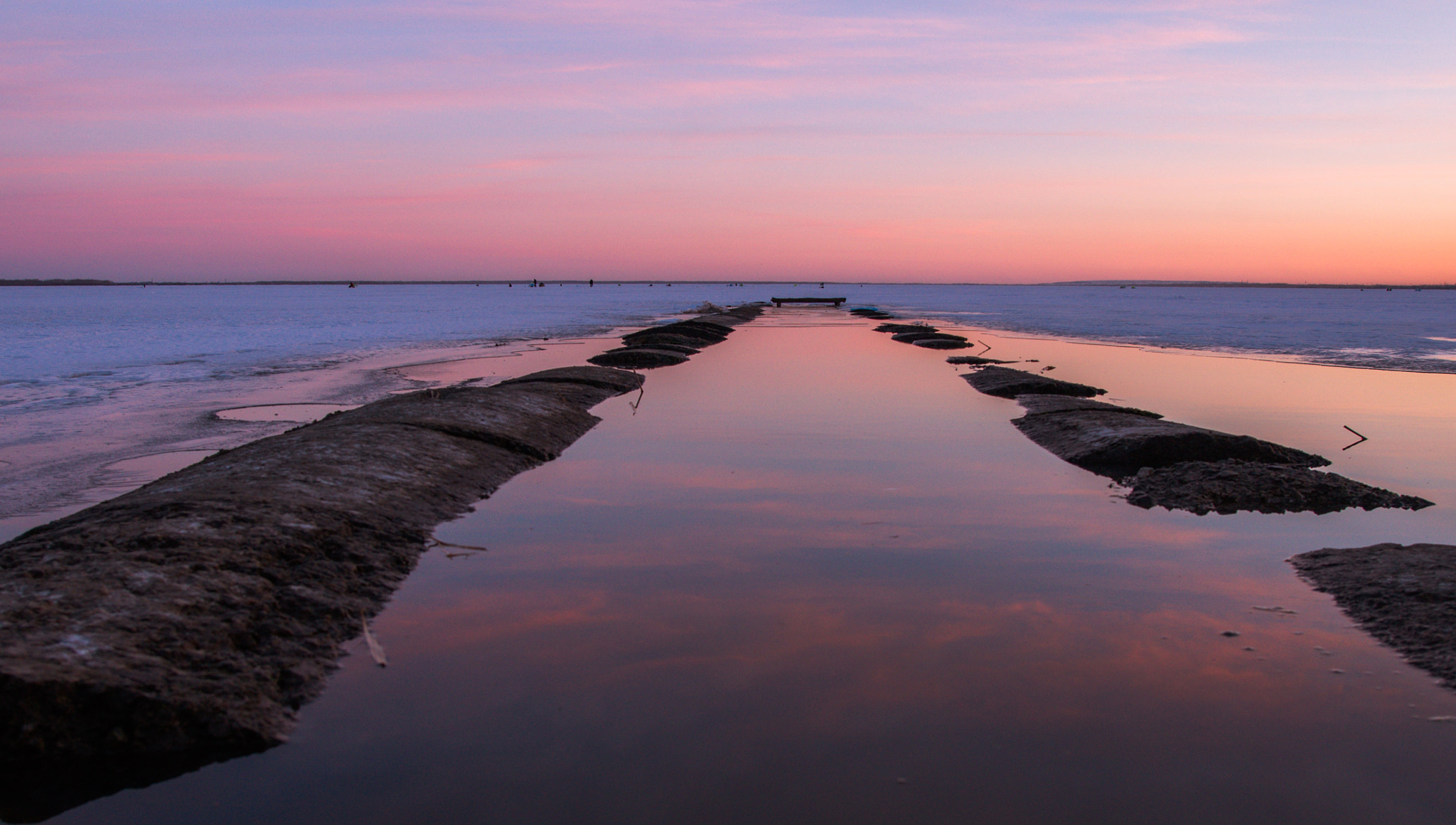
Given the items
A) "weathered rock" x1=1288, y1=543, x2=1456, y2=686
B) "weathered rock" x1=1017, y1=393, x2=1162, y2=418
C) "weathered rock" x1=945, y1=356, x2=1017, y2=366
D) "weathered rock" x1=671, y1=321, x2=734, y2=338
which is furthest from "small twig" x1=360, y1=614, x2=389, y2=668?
"weathered rock" x1=671, y1=321, x2=734, y2=338

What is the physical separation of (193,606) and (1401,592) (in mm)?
7026

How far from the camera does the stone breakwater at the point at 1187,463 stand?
8.27 metres

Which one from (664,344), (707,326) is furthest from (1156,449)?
(707,326)

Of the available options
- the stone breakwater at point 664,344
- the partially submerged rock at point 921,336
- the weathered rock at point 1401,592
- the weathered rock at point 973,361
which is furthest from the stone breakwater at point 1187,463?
the partially submerged rock at point 921,336

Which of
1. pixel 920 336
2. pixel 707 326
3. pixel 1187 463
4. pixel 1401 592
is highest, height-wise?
pixel 707 326

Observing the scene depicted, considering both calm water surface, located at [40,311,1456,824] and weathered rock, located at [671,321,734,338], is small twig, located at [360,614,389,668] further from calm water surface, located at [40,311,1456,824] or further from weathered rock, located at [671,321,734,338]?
weathered rock, located at [671,321,734,338]

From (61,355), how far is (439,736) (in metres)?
28.2

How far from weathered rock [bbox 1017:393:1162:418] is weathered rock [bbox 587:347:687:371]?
10502 millimetres

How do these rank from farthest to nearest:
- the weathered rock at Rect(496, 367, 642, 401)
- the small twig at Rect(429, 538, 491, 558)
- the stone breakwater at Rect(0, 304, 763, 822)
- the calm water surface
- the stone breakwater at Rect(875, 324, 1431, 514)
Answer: the weathered rock at Rect(496, 367, 642, 401), the stone breakwater at Rect(875, 324, 1431, 514), the small twig at Rect(429, 538, 491, 558), the stone breakwater at Rect(0, 304, 763, 822), the calm water surface

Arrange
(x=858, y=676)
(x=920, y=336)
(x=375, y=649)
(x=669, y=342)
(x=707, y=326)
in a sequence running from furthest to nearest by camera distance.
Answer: (x=707, y=326)
(x=920, y=336)
(x=669, y=342)
(x=375, y=649)
(x=858, y=676)

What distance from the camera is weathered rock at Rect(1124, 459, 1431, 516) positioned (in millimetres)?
8156

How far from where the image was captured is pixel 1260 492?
8312mm

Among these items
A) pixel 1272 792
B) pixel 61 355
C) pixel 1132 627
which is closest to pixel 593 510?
pixel 1132 627

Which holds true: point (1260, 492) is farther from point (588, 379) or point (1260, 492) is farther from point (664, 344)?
point (664, 344)
